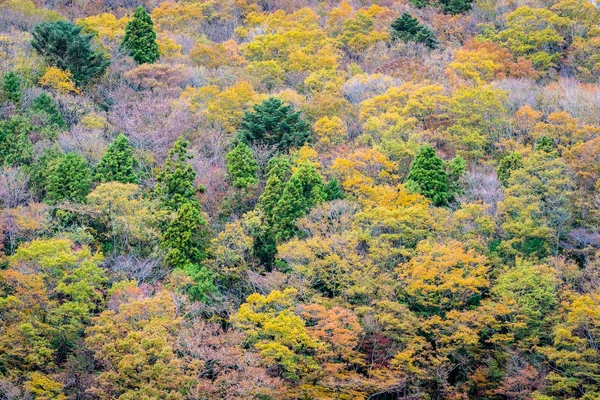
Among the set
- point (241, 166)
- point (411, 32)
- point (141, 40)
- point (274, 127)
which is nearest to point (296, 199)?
point (241, 166)

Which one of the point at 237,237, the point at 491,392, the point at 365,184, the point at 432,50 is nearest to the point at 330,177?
the point at 365,184

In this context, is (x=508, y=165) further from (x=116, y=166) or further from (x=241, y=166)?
(x=116, y=166)

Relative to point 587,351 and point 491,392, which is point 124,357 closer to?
point 491,392

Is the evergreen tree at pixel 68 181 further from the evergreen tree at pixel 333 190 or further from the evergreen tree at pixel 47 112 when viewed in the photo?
the evergreen tree at pixel 333 190

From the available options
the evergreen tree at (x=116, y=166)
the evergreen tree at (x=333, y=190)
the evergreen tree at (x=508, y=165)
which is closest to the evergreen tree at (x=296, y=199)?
the evergreen tree at (x=333, y=190)

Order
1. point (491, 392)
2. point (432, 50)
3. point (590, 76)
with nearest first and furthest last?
1. point (491, 392)
2. point (590, 76)
3. point (432, 50)

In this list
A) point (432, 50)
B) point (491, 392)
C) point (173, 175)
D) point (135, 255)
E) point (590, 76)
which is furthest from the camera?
point (432, 50)
